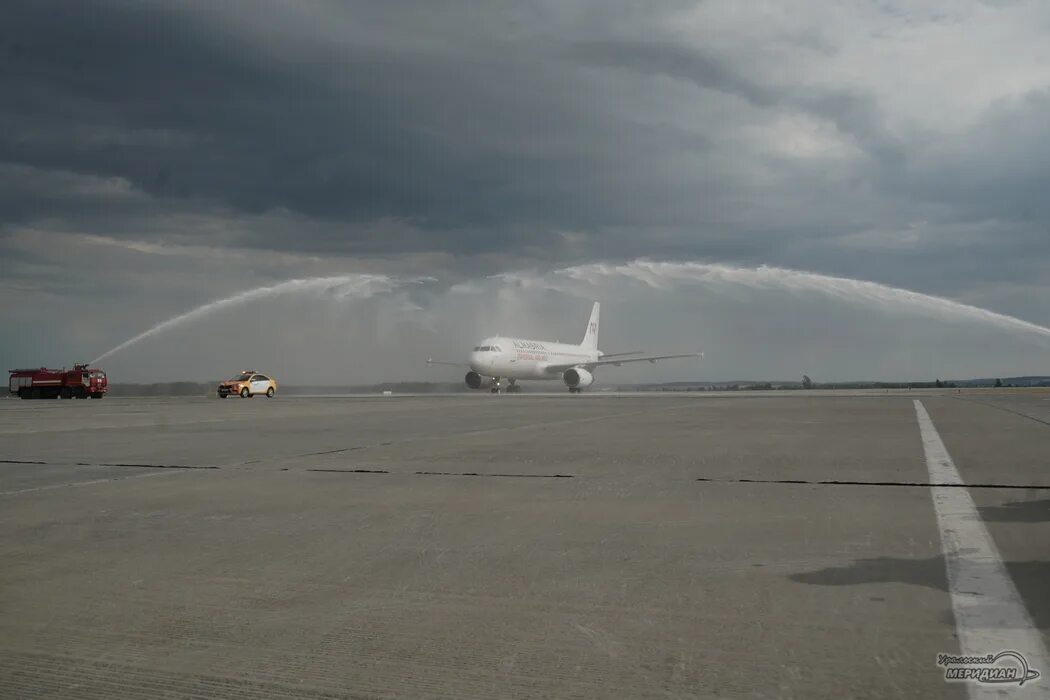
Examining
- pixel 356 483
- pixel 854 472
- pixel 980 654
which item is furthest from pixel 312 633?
pixel 854 472

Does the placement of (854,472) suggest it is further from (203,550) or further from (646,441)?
(203,550)

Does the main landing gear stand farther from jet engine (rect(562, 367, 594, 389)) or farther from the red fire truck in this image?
the red fire truck

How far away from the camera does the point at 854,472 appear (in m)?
10.6

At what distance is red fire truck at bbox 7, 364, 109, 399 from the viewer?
57.7 metres

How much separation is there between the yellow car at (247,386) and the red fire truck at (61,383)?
8988 millimetres

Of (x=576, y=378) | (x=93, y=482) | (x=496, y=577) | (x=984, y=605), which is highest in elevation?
(x=576, y=378)

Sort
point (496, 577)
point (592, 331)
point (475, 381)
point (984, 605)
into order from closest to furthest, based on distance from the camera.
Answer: point (984, 605), point (496, 577), point (475, 381), point (592, 331)

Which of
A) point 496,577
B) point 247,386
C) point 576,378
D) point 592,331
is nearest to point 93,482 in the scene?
point 496,577

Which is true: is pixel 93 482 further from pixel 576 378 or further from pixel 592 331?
pixel 592 331

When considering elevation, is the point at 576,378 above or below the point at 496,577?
above

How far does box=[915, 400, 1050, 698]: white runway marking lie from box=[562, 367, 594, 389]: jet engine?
196ft

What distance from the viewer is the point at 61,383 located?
58094mm

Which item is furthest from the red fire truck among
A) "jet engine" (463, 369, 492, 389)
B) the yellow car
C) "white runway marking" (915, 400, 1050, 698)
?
"white runway marking" (915, 400, 1050, 698)

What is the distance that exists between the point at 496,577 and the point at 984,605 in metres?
2.82
